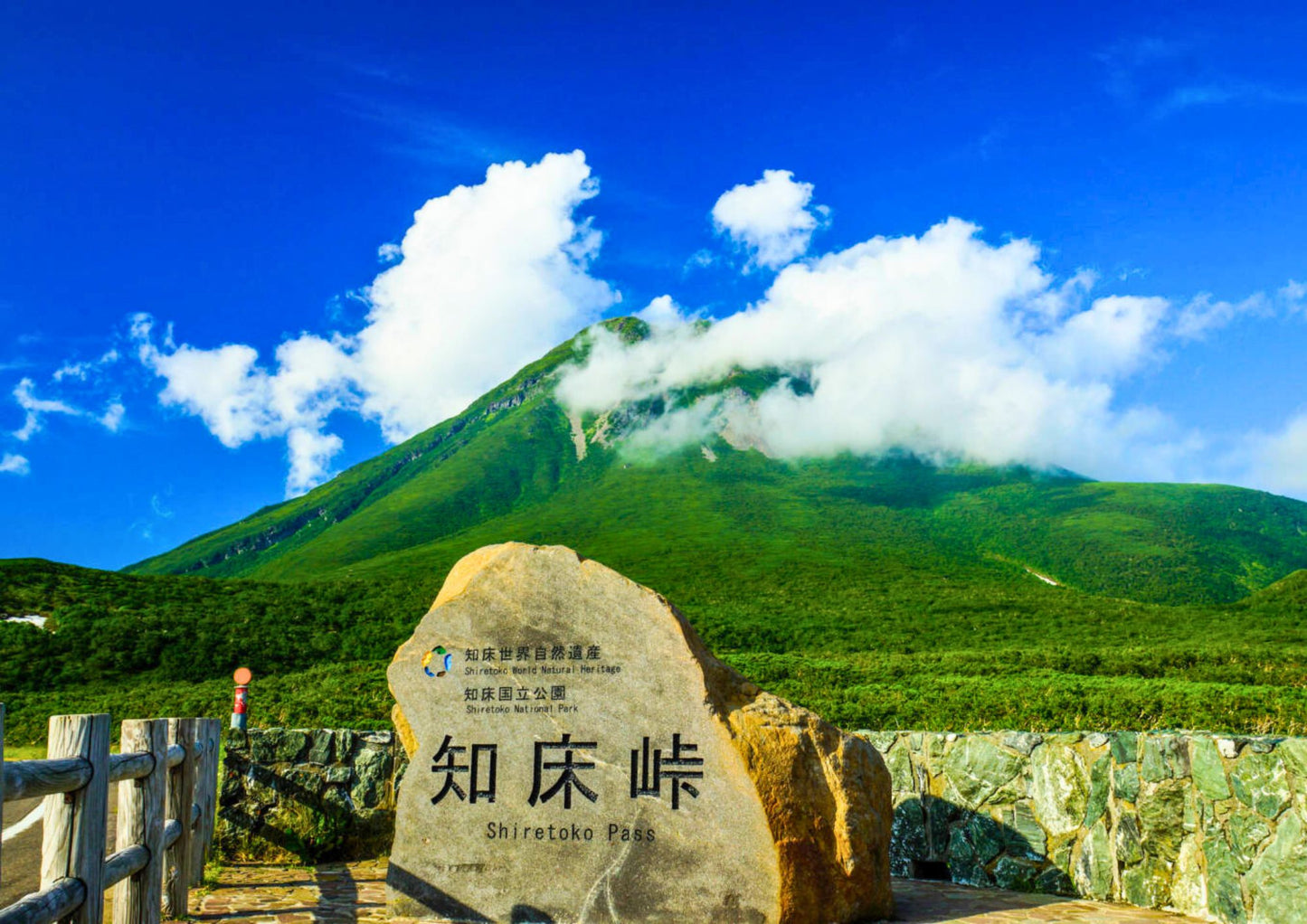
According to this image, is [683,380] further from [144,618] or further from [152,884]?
[152,884]

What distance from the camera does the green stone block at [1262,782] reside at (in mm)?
7163

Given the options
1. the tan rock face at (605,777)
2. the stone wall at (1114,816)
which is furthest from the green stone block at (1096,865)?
the tan rock face at (605,777)

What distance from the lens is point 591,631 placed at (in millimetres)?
8273

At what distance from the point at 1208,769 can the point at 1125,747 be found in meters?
0.81

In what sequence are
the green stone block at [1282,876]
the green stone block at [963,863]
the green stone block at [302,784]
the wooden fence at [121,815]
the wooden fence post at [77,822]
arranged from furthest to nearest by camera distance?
the green stone block at [302,784], the green stone block at [963,863], the green stone block at [1282,876], the wooden fence post at [77,822], the wooden fence at [121,815]

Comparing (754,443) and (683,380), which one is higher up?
(683,380)

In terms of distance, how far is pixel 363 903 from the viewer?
8.21 metres

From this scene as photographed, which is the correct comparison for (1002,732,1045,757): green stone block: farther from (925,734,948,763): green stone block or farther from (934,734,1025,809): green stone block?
(925,734,948,763): green stone block

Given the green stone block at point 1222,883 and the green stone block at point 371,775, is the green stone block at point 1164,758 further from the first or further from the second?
the green stone block at point 371,775

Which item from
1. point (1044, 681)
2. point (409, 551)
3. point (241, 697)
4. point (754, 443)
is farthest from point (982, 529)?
point (241, 697)

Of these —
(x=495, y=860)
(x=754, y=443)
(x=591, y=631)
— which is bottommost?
(x=495, y=860)

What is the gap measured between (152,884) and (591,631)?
3.64m

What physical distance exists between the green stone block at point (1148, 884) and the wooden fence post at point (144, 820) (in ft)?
25.3

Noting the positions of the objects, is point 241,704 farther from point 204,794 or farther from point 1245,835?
point 1245,835
